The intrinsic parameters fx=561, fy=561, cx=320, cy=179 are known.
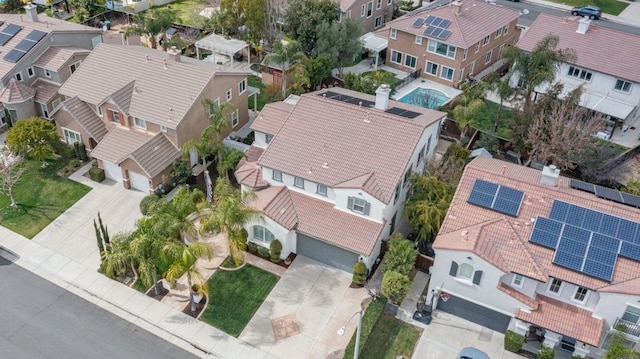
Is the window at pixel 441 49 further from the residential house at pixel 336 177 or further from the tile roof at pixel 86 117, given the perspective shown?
the tile roof at pixel 86 117

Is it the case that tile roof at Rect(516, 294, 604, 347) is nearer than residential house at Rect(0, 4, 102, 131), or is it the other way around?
tile roof at Rect(516, 294, 604, 347)

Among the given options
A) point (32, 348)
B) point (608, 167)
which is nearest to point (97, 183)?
point (32, 348)

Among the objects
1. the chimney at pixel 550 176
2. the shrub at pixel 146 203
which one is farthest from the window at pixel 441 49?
the shrub at pixel 146 203

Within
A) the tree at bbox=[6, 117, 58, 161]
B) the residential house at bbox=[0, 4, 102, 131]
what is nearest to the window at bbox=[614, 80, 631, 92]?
the residential house at bbox=[0, 4, 102, 131]

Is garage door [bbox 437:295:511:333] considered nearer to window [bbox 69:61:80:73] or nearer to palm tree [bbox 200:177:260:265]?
palm tree [bbox 200:177:260:265]

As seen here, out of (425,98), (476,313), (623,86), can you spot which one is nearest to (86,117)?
(425,98)

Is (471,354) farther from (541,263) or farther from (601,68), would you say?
(601,68)
